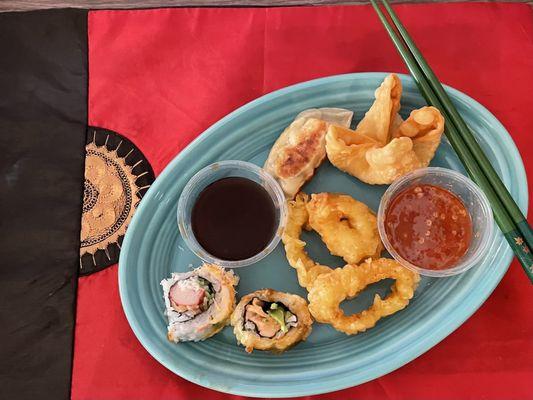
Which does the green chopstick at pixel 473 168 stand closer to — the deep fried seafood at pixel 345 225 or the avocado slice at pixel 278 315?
the deep fried seafood at pixel 345 225

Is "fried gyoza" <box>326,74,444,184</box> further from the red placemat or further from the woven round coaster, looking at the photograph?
the woven round coaster

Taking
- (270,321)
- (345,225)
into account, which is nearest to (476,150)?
(345,225)

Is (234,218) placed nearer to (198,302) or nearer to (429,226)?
(198,302)

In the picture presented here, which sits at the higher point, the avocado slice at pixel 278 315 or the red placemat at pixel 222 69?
the red placemat at pixel 222 69

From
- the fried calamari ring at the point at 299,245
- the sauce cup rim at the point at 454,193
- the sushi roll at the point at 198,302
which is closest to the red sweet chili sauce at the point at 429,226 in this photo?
the sauce cup rim at the point at 454,193

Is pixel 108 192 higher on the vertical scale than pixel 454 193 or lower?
lower

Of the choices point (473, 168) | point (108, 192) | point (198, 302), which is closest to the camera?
point (473, 168)

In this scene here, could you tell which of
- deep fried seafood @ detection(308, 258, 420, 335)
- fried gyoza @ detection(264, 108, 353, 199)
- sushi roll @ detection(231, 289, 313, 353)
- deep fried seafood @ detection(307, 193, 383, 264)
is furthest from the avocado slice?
fried gyoza @ detection(264, 108, 353, 199)
